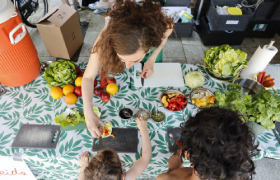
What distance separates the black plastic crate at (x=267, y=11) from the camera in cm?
304

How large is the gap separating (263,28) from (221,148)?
3.68 meters

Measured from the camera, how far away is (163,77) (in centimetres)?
166

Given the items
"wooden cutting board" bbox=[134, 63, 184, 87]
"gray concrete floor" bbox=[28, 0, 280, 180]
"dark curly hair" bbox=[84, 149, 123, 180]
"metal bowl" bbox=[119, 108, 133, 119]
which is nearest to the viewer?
"dark curly hair" bbox=[84, 149, 123, 180]

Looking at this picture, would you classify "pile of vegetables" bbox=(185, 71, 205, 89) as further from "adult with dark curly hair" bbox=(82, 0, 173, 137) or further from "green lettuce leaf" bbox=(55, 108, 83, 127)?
"green lettuce leaf" bbox=(55, 108, 83, 127)

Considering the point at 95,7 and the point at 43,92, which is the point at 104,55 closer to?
the point at 43,92

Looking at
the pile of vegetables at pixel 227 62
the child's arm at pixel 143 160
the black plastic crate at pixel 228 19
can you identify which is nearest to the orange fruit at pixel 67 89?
the child's arm at pixel 143 160

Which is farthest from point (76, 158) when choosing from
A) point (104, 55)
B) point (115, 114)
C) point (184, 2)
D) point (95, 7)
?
point (95, 7)

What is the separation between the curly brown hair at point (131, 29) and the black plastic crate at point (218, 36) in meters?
2.32

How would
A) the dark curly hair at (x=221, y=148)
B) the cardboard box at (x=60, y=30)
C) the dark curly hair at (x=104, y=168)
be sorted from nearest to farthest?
1. the dark curly hair at (x=221, y=148)
2. the dark curly hair at (x=104, y=168)
3. the cardboard box at (x=60, y=30)

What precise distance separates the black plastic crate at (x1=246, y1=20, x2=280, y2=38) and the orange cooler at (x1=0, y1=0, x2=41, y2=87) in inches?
150

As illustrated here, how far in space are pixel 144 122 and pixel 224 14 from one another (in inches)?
106

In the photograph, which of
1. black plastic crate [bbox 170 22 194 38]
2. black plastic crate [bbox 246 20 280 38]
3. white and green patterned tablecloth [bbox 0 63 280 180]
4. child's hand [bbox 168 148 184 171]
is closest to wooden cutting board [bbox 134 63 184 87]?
white and green patterned tablecloth [bbox 0 63 280 180]

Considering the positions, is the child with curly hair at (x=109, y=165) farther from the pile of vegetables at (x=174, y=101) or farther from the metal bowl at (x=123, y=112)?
the pile of vegetables at (x=174, y=101)

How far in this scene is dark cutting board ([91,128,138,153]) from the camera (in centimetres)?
122
